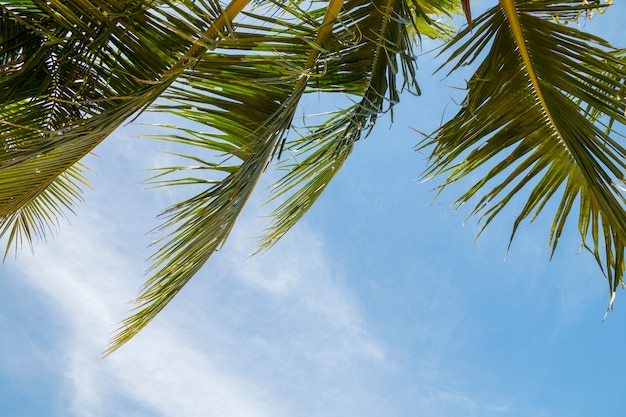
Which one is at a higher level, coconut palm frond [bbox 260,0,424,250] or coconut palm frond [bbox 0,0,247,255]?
coconut palm frond [bbox 260,0,424,250]

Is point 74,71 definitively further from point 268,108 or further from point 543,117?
point 543,117

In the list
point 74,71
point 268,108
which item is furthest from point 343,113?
point 74,71

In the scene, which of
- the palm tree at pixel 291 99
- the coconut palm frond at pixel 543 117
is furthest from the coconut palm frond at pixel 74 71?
the coconut palm frond at pixel 543 117

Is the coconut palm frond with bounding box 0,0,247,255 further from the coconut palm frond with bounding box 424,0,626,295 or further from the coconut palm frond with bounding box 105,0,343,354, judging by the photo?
the coconut palm frond with bounding box 424,0,626,295

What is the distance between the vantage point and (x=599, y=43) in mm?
2994

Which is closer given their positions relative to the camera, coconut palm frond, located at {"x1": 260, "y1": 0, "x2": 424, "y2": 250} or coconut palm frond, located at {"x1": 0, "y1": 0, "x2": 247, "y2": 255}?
coconut palm frond, located at {"x1": 0, "y1": 0, "x2": 247, "y2": 255}

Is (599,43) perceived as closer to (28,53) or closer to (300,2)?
(300,2)

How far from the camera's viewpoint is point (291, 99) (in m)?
2.69

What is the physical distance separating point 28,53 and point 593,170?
2.64m

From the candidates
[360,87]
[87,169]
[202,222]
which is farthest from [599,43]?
[87,169]

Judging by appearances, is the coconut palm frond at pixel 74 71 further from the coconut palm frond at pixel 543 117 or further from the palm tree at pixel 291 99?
the coconut palm frond at pixel 543 117

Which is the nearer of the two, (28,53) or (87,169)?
(28,53)

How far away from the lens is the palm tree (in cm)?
271

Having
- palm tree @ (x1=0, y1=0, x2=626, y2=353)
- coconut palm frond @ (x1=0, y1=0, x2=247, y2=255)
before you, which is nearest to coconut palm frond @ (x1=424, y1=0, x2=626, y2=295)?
palm tree @ (x1=0, y1=0, x2=626, y2=353)
